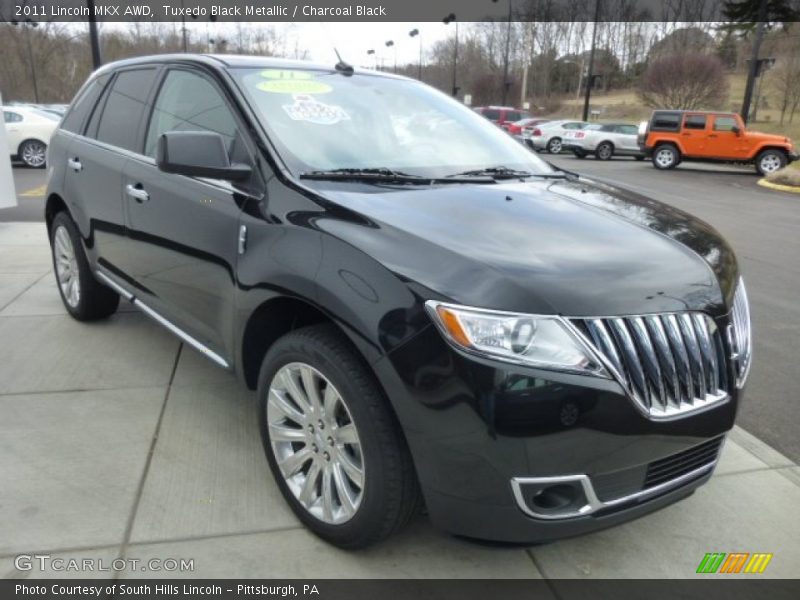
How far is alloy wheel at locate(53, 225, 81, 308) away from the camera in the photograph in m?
4.68

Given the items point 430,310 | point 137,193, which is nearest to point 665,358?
point 430,310

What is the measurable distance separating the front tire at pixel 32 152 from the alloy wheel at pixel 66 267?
13239mm

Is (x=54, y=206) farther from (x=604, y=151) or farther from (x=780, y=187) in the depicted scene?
(x=604, y=151)

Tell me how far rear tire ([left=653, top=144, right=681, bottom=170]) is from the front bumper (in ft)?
72.6

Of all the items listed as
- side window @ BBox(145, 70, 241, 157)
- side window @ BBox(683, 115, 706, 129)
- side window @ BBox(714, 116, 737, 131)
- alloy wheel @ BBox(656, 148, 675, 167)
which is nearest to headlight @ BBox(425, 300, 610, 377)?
side window @ BBox(145, 70, 241, 157)

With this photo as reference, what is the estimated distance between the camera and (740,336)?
2477mm

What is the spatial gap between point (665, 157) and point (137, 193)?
21731 millimetres

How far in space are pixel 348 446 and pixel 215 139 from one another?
1380mm

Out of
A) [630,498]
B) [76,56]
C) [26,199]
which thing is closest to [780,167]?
[26,199]

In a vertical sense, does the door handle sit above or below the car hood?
below

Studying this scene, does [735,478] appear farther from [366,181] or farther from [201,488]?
[201,488]

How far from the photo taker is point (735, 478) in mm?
3072

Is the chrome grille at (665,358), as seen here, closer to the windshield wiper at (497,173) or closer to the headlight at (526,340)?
the headlight at (526,340)

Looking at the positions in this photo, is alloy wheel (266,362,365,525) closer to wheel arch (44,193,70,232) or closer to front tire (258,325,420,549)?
front tire (258,325,420,549)
